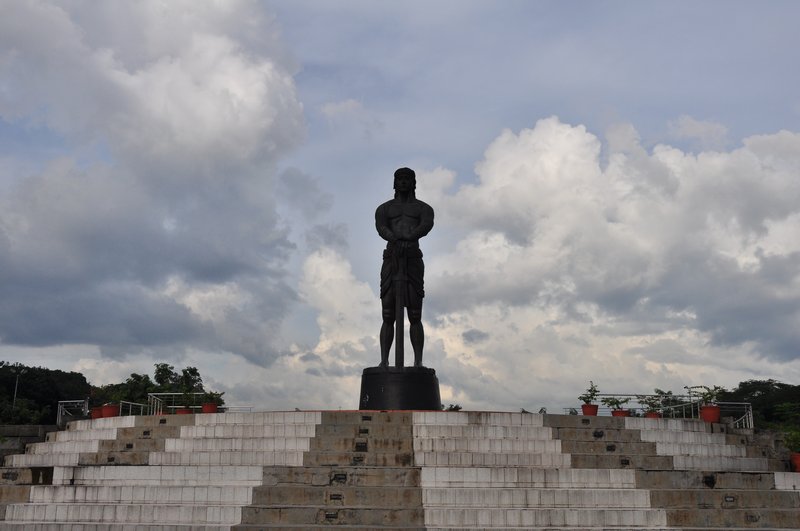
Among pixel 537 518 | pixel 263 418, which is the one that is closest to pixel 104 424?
pixel 263 418

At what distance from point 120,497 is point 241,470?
226cm

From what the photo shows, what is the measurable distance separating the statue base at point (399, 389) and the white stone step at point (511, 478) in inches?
176

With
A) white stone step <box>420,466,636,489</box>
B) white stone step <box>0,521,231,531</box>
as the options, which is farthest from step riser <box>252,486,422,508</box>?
white stone step <box>0,521,231,531</box>

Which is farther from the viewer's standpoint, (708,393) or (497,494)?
(708,393)

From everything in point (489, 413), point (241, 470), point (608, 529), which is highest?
point (489, 413)

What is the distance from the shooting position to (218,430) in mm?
16766

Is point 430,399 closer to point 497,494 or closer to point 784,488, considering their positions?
point 497,494

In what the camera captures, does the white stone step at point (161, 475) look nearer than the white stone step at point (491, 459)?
Yes

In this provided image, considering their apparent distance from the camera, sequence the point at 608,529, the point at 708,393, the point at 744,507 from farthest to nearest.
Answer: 1. the point at 708,393
2. the point at 744,507
3. the point at 608,529

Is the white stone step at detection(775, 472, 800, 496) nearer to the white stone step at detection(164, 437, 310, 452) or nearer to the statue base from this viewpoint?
the statue base

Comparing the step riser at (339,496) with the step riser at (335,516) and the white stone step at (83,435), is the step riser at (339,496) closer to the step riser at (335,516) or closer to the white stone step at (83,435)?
the step riser at (335,516)

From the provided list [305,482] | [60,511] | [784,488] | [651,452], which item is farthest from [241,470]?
[784,488]

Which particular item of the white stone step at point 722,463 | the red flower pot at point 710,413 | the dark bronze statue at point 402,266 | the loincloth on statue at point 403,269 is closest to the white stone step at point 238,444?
the dark bronze statue at point 402,266

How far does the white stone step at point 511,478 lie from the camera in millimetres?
14664
